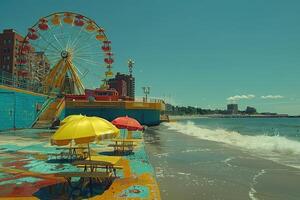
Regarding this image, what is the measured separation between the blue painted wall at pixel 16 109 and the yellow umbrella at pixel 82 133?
21426 millimetres

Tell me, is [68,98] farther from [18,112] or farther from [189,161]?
[189,161]

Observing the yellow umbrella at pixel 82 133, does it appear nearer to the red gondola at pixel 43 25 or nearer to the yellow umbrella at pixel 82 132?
the yellow umbrella at pixel 82 132

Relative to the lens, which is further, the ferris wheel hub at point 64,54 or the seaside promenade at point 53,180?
the ferris wheel hub at point 64,54

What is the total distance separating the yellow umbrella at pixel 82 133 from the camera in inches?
316

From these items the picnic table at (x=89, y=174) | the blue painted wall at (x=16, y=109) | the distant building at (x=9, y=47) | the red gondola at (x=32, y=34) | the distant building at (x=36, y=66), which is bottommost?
the picnic table at (x=89, y=174)

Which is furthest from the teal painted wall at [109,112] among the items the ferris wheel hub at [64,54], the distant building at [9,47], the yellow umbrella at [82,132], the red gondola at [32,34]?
the distant building at [9,47]

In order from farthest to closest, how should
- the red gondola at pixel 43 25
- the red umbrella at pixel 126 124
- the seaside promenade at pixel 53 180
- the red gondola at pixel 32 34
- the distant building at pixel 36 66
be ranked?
1. the distant building at pixel 36 66
2. the red gondola at pixel 32 34
3. the red gondola at pixel 43 25
4. the red umbrella at pixel 126 124
5. the seaside promenade at pixel 53 180

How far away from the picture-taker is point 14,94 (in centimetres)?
2988

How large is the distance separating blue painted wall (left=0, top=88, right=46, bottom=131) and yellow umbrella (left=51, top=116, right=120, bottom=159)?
21426 millimetres

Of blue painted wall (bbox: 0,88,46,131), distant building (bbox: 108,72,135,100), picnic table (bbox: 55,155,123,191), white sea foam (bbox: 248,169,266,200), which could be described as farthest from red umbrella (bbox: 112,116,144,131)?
distant building (bbox: 108,72,135,100)

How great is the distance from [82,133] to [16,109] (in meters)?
24.3

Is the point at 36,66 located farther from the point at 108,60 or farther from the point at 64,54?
the point at 108,60

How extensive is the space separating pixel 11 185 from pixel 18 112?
23.2 metres

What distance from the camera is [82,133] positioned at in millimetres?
8109
